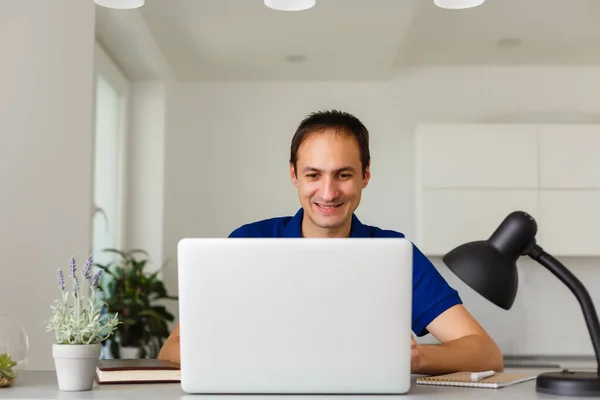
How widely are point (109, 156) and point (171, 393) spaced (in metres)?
3.75

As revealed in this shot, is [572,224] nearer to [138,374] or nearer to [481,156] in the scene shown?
[481,156]

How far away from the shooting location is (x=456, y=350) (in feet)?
5.80

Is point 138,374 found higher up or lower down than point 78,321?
lower down

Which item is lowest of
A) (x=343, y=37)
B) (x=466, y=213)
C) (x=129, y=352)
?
(x=129, y=352)

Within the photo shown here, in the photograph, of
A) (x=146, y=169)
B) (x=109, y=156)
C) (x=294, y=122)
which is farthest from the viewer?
(x=294, y=122)

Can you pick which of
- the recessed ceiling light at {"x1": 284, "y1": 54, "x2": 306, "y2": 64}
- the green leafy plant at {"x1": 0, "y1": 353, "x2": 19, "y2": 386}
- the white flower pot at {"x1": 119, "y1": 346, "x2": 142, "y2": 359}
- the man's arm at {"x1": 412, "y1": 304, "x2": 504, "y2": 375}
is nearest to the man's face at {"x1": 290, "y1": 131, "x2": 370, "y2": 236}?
the man's arm at {"x1": 412, "y1": 304, "x2": 504, "y2": 375}

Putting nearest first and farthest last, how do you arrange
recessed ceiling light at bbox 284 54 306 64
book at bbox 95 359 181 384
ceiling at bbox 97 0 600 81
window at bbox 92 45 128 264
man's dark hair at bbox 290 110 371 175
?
1. book at bbox 95 359 181 384
2. man's dark hair at bbox 290 110 371 175
3. ceiling at bbox 97 0 600 81
4. window at bbox 92 45 128 264
5. recessed ceiling light at bbox 284 54 306 64

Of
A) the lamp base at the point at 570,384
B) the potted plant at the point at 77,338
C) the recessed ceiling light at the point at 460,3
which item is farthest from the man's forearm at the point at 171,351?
the recessed ceiling light at the point at 460,3

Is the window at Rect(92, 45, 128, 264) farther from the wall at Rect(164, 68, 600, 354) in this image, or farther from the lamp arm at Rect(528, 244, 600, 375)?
the lamp arm at Rect(528, 244, 600, 375)

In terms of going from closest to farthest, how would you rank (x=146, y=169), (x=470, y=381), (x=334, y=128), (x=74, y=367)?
(x=74, y=367) < (x=470, y=381) < (x=334, y=128) < (x=146, y=169)

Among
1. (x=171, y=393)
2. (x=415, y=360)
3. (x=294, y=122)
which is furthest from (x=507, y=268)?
(x=294, y=122)

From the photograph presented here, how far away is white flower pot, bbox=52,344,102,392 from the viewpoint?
143 cm

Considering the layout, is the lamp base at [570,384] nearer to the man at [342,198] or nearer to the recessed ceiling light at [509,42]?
the man at [342,198]

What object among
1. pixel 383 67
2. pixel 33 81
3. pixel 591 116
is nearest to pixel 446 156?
pixel 383 67
